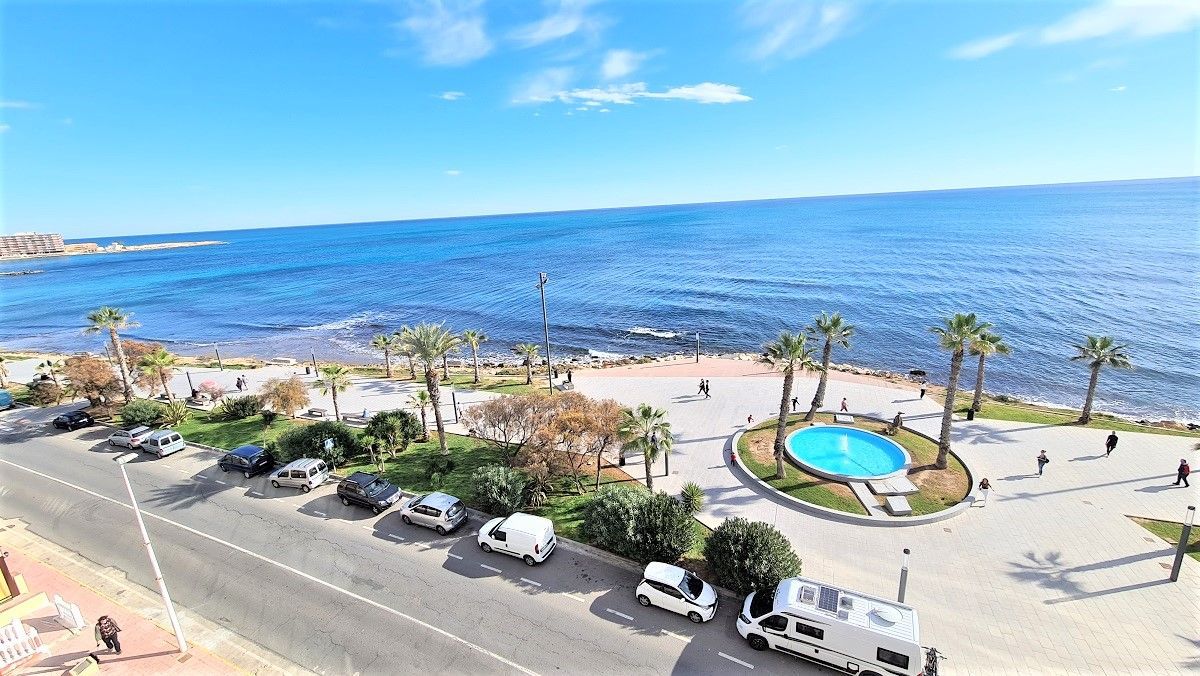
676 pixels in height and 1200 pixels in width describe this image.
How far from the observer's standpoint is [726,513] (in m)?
22.4

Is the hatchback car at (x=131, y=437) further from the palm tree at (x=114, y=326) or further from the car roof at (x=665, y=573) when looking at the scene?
the car roof at (x=665, y=573)

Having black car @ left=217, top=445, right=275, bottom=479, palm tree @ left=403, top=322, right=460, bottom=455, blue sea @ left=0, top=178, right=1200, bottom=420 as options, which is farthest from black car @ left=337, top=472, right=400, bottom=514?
blue sea @ left=0, top=178, right=1200, bottom=420

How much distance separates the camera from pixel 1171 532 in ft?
66.0

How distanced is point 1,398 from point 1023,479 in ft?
221

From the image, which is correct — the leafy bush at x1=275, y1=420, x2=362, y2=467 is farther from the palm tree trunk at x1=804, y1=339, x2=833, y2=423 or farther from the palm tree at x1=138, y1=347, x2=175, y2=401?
the palm tree trunk at x1=804, y1=339, x2=833, y2=423

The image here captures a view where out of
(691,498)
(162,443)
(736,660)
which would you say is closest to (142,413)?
(162,443)

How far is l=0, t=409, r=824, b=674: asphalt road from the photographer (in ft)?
48.7

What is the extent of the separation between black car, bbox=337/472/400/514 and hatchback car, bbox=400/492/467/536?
137cm

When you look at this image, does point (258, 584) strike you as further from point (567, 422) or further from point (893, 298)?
point (893, 298)

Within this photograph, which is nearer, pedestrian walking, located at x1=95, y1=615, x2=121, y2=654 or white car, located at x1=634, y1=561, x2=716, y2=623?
pedestrian walking, located at x1=95, y1=615, x2=121, y2=654

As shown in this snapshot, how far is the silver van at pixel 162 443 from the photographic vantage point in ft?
92.2

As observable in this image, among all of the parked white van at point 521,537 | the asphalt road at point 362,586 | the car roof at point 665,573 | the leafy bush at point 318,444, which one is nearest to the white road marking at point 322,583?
the asphalt road at point 362,586

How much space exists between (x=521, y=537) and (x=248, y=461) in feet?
54.8

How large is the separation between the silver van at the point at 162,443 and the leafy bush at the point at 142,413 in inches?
167
